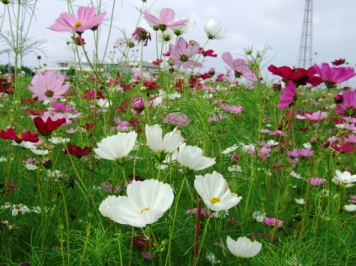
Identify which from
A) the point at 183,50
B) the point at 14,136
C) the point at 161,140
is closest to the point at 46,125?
the point at 14,136

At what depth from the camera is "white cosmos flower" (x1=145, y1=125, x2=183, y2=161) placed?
2.24ft

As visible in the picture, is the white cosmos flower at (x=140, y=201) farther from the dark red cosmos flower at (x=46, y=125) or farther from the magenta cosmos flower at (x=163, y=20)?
the magenta cosmos flower at (x=163, y=20)

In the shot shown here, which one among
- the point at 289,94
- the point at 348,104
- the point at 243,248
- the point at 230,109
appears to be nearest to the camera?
the point at 243,248

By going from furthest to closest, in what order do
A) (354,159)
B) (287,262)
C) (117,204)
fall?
1. (354,159)
2. (287,262)
3. (117,204)

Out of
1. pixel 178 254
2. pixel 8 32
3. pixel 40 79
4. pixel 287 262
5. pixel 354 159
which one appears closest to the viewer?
pixel 287 262

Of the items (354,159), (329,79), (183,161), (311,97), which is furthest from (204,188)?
(311,97)

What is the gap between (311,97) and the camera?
15.2 feet

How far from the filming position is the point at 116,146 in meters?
0.72

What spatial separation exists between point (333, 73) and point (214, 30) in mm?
514

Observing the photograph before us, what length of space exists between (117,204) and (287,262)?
1.55 ft

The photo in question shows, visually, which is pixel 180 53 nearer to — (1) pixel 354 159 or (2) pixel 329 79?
(2) pixel 329 79

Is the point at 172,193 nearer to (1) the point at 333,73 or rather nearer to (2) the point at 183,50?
(1) the point at 333,73

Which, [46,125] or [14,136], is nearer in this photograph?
[46,125]

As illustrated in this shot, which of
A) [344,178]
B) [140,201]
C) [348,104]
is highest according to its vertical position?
[348,104]
